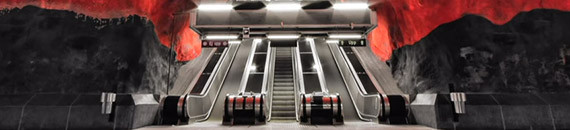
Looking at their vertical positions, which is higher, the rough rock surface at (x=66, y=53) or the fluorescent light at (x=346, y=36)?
the fluorescent light at (x=346, y=36)

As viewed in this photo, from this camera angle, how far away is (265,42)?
42.3ft

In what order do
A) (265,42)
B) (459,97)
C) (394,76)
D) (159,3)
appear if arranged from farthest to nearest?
(265,42) < (394,76) < (159,3) < (459,97)

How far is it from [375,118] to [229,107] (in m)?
3.65

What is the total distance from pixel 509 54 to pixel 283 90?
587 cm

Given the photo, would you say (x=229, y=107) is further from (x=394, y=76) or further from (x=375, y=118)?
(x=394, y=76)

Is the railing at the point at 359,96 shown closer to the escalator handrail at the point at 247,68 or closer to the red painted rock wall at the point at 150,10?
the escalator handrail at the point at 247,68

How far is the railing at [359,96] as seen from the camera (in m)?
6.56

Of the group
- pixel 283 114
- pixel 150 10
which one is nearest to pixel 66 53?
pixel 150 10

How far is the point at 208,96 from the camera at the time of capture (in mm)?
7570

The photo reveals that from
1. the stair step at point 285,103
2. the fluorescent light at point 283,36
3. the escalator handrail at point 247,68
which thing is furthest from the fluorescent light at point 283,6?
the stair step at point 285,103

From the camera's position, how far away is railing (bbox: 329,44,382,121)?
656 centimetres

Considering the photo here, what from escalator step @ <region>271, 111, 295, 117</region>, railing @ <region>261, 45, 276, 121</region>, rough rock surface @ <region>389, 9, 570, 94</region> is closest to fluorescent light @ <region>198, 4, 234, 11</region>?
railing @ <region>261, 45, 276, 121</region>

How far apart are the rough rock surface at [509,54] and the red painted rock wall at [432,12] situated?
0.40ft

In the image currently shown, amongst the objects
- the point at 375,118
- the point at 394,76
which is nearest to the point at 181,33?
the point at 375,118
